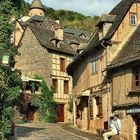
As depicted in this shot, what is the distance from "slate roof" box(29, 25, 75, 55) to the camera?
46541 mm

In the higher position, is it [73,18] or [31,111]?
Answer: [73,18]

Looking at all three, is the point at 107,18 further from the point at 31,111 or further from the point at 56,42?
the point at 56,42

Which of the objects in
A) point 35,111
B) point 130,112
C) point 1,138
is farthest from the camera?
point 35,111

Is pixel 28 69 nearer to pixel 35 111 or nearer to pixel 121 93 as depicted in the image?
pixel 35 111

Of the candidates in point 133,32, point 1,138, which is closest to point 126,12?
point 133,32

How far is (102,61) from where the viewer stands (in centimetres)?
2883

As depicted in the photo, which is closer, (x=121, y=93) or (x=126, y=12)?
(x=121, y=93)

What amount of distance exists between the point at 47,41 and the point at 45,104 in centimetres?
756

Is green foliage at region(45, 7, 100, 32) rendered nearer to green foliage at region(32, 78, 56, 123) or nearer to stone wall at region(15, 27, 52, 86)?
stone wall at region(15, 27, 52, 86)

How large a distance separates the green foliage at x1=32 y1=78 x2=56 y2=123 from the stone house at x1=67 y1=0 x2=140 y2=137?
34.9ft

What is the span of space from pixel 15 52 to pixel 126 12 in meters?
11.3

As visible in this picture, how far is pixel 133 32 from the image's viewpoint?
93.6 ft

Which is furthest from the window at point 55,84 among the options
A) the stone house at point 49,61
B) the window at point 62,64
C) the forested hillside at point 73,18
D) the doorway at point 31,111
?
the forested hillside at point 73,18

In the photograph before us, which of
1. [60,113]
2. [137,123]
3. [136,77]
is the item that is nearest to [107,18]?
[136,77]
